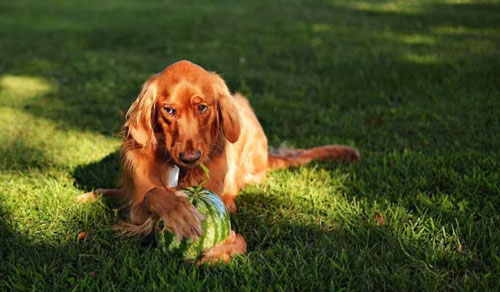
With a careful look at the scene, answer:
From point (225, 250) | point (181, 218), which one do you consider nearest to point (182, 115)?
point (181, 218)

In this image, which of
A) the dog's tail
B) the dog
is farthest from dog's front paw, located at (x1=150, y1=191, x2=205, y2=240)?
the dog's tail

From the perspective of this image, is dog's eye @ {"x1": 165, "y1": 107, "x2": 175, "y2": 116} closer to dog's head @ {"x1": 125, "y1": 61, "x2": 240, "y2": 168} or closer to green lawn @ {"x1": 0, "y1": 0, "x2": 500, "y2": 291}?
dog's head @ {"x1": 125, "y1": 61, "x2": 240, "y2": 168}

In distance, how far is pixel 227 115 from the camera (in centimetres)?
305

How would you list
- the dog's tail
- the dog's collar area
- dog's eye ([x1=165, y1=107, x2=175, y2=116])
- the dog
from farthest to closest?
1. the dog's tail
2. the dog's collar area
3. dog's eye ([x1=165, y1=107, x2=175, y2=116])
4. the dog

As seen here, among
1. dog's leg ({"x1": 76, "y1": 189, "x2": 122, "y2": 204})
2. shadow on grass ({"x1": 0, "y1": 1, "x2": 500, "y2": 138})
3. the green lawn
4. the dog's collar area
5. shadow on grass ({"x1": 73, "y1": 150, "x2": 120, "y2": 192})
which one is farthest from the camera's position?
shadow on grass ({"x1": 0, "y1": 1, "x2": 500, "y2": 138})

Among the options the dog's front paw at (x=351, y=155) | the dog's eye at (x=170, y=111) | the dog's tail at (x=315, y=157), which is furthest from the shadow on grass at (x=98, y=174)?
the dog's front paw at (x=351, y=155)

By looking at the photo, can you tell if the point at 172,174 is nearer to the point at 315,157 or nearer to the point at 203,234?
the point at 203,234

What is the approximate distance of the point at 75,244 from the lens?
2801 mm

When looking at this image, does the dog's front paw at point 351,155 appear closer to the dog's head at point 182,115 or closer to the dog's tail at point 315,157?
the dog's tail at point 315,157

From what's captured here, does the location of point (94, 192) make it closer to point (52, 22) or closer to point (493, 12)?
point (52, 22)

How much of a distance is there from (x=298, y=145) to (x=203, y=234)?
2.09m

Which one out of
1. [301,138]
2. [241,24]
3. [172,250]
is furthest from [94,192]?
[241,24]

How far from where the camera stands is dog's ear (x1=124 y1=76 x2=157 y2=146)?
2.86 meters

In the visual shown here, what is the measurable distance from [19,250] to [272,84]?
4124mm
